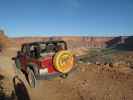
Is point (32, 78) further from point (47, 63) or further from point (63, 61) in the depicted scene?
point (63, 61)

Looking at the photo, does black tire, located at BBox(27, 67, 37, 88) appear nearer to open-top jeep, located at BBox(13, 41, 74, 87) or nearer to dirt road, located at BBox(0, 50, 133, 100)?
open-top jeep, located at BBox(13, 41, 74, 87)

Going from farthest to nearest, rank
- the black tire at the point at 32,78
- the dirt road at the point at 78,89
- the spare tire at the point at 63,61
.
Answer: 1. the black tire at the point at 32,78
2. the spare tire at the point at 63,61
3. the dirt road at the point at 78,89

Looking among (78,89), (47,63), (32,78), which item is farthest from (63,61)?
(32,78)

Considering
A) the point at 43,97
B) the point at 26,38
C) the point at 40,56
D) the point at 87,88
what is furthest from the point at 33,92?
the point at 26,38

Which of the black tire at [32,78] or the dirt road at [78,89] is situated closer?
the dirt road at [78,89]

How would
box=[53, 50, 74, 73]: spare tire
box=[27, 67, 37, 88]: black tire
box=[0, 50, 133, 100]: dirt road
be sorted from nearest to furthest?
box=[0, 50, 133, 100]: dirt road < box=[53, 50, 74, 73]: spare tire < box=[27, 67, 37, 88]: black tire

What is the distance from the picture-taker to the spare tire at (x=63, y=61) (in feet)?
27.1

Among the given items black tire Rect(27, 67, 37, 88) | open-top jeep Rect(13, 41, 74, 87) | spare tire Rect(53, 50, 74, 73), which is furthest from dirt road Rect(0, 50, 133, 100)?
spare tire Rect(53, 50, 74, 73)

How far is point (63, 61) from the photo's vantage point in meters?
8.41

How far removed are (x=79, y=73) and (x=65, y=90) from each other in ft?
10.7

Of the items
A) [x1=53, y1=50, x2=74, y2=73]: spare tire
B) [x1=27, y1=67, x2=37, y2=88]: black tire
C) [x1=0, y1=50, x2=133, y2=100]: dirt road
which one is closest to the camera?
[x1=0, y1=50, x2=133, y2=100]: dirt road

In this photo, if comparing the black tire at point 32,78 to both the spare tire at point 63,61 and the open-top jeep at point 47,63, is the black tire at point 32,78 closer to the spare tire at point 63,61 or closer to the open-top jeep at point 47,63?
the open-top jeep at point 47,63

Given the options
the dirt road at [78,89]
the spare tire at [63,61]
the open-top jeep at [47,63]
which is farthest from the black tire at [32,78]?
the spare tire at [63,61]

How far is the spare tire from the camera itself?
325 inches
